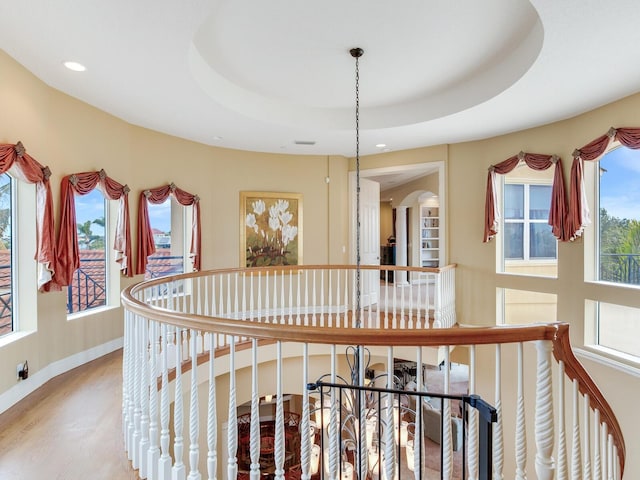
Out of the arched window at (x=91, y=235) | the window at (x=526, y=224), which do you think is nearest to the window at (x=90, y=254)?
the arched window at (x=91, y=235)

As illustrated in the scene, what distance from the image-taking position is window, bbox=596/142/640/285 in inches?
158

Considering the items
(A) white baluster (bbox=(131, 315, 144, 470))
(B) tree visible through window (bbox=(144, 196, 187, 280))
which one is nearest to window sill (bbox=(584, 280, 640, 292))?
(A) white baluster (bbox=(131, 315, 144, 470))

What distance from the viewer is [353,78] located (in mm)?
3910

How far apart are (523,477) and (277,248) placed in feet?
17.0

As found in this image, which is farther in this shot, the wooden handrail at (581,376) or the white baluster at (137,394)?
the white baluster at (137,394)

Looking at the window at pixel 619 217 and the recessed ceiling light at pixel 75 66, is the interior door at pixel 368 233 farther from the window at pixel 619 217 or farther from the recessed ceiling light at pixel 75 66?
the recessed ceiling light at pixel 75 66

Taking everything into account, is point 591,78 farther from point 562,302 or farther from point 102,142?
point 102,142

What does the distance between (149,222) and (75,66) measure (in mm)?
2198

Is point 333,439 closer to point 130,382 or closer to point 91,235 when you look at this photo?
point 130,382

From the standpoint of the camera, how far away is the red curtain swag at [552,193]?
179 inches

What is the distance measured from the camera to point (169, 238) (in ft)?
18.5

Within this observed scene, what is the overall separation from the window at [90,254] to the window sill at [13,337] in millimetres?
743

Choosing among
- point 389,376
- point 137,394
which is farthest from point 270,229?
point 389,376

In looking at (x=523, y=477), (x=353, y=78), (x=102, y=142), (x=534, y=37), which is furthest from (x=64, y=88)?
(x=523, y=477)
